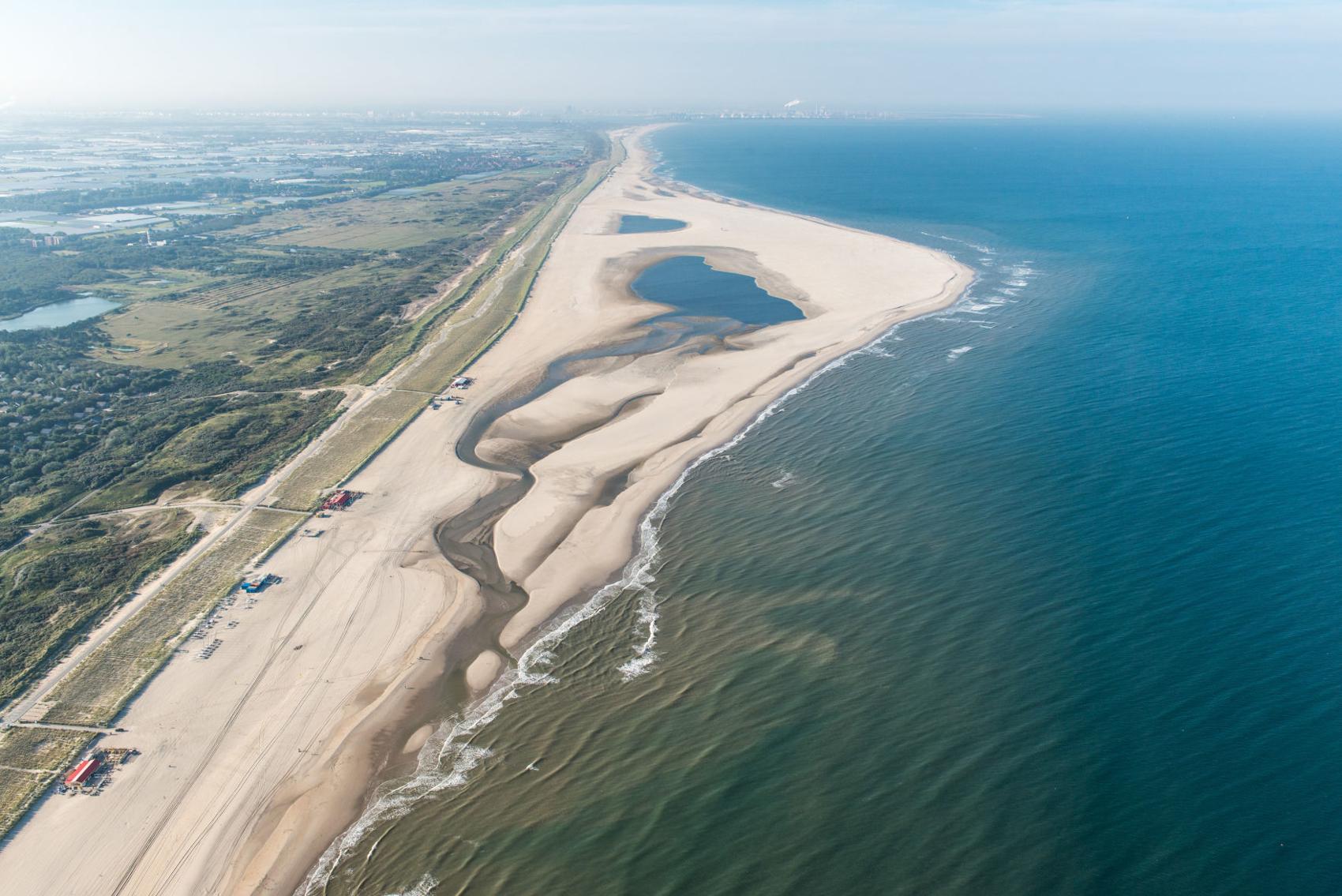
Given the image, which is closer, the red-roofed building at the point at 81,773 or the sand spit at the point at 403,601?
the sand spit at the point at 403,601

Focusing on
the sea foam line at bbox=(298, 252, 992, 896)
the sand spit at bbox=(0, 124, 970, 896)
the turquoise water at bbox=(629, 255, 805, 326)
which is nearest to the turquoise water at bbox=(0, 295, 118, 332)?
the sand spit at bbox=(0, 124, 970, 896)

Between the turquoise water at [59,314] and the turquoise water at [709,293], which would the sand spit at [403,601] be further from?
the turquoise water at [59,314]

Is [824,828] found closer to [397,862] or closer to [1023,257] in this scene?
[397,862]

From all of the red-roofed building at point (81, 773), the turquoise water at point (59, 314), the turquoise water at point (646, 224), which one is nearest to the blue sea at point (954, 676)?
the red-roofed building at point (81, 773)

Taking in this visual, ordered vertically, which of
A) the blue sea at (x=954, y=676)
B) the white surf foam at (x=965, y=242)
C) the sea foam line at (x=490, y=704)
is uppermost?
the white surf foam at (x=965, y=242)

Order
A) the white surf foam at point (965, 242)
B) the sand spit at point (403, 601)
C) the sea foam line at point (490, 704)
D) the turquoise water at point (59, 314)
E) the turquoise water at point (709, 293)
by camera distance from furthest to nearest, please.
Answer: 1. the white surf foam at point (965, 242)
2. the turquoise water at point (59, 314)
3. the turquoise water at point (709, 293)
4. the sand spit at point (403, 601)
5. the sea foam line at point (490, 704)

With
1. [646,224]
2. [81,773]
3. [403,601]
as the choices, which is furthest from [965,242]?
[81,773]

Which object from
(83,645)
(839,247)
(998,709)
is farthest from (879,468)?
(839,247)
